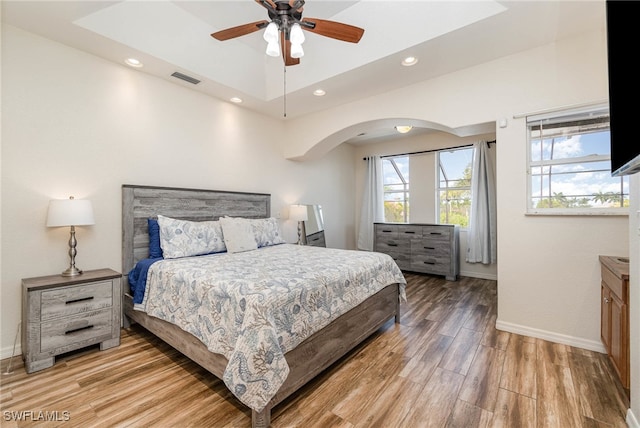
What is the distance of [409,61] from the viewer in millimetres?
2783

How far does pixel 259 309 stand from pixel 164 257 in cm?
167

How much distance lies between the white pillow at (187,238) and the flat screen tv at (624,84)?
3.15 m

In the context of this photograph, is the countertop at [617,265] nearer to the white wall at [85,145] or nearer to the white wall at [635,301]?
the white wall at [635,301]

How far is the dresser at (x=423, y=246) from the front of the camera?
4.68m

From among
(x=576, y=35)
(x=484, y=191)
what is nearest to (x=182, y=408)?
(x=576, y=35)

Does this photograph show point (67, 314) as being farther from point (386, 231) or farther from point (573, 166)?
point (386, 231)

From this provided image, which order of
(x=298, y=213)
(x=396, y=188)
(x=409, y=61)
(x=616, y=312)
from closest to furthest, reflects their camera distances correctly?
(x=616, y=312)
(x=409, y=61)
(x=298, y=213)
(x=396, y=188)

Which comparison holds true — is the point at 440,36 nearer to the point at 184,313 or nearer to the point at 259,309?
the point at 259,309

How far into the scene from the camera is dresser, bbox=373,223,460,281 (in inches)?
184

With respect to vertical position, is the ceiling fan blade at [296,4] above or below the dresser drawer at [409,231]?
above

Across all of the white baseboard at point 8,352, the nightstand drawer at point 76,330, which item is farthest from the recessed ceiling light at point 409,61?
the white baseboard at point 8,352

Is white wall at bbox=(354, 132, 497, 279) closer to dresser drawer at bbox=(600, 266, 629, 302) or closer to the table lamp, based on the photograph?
dresser drawer at bbox=(600, 266, 629, 302)

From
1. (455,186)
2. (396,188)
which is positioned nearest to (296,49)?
(455,186)

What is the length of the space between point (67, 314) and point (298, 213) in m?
2.86
